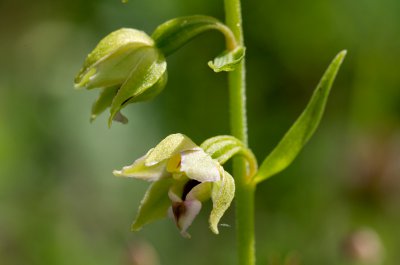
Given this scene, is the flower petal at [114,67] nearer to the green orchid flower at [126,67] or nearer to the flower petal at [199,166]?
the green orchid flower at [126,67]

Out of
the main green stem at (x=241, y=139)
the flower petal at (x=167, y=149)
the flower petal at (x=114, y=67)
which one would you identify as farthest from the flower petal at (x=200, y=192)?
the flower petal at (x=114, y=67)

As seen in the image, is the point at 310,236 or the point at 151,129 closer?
the point at 310,236

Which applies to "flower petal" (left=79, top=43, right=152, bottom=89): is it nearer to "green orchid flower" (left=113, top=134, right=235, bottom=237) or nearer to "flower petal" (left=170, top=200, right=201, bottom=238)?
"green orchid flower" (left=113, top=134, right=235, bottom=237)

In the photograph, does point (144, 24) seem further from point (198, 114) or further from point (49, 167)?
point (49, 167)

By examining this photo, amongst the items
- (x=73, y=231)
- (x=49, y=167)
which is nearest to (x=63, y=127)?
(x=49, y=167)

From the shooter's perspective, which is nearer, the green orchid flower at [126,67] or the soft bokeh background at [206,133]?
the green orchid flower at [126,67]

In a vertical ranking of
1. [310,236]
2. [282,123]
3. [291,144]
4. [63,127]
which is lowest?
[310,236]

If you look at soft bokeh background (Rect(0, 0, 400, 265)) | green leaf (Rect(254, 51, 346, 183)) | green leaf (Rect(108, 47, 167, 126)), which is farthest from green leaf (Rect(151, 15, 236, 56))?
soft bokeh background (Rect(0, 0, 400, 265))
